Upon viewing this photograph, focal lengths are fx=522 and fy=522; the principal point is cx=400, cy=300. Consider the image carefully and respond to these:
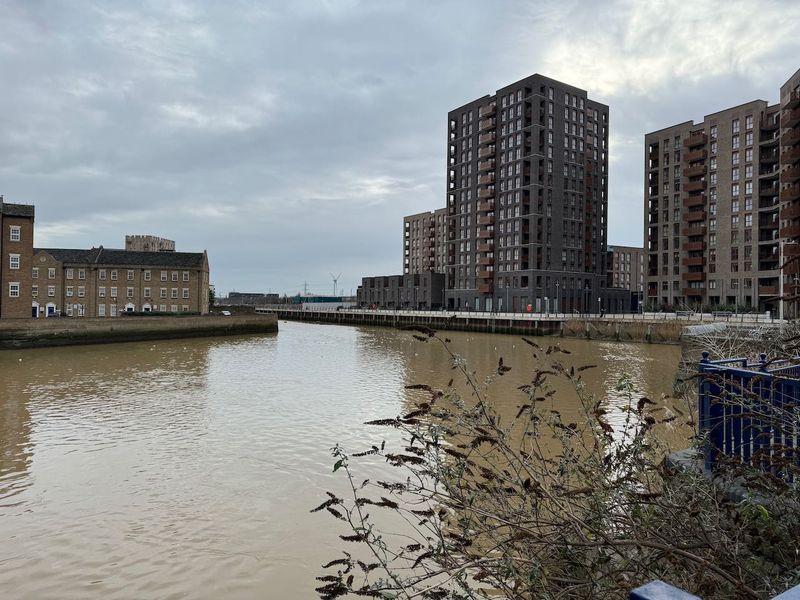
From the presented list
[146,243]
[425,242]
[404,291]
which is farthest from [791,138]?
Result: [146,243]

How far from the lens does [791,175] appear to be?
2459 inches

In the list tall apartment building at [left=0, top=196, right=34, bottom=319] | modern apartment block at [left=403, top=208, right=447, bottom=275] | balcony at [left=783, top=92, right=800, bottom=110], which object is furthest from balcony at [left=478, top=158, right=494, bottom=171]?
tall apartment building at [left=0, top=196, right=34, bottom=319]

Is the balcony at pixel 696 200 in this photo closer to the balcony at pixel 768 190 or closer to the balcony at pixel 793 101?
the balcony at pixel 768 190

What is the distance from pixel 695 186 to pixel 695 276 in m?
14.8

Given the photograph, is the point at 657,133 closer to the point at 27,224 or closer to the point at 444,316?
the point at 444,316

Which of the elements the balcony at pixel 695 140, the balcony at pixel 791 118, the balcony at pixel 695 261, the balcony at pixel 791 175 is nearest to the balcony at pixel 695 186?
the balcony at pixel 695 140

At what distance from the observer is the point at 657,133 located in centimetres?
9344

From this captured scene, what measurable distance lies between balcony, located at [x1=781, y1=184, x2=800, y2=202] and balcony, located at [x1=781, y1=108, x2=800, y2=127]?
7353mm

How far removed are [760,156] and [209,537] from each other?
307ft

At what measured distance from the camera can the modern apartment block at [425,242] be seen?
151 m

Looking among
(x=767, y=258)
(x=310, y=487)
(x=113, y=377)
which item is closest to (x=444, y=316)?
(x=767, y=258)

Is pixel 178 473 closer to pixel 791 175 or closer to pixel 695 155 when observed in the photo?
pixel 791 175

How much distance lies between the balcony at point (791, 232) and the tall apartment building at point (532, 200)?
36.2m

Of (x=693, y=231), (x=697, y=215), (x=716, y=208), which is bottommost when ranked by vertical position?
(x=693, y=231)
